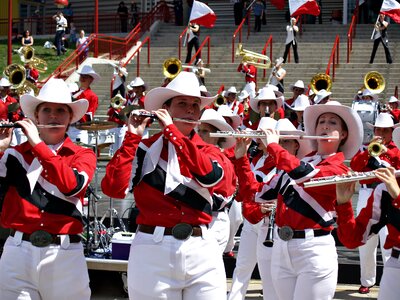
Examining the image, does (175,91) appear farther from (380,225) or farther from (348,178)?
(380,225)

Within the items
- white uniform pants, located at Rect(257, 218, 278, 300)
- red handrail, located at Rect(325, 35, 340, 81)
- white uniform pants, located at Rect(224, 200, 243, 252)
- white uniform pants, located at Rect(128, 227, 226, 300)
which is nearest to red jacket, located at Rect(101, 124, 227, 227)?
white uniform pants, located at Rect(128, 227, 226, 300)

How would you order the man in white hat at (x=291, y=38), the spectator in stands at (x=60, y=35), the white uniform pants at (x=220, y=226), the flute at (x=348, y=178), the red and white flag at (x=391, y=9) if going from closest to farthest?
the flute at (x=348, y=178) → the white uniform pants at (x=220, y=226) → the red and white flag at (x=391, y=9) → the man in white hat at (x=291, y=38) → the spectator in stands at (x=60, y=35)

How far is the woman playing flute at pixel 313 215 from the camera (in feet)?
20.8

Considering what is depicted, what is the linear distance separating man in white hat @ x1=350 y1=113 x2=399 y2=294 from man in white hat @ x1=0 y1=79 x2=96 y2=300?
14.2ft

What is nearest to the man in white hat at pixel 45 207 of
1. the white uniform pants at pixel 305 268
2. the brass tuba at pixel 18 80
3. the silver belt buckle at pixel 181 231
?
the silver belt buckle at pixel 181 231

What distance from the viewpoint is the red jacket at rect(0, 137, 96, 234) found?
5699mm

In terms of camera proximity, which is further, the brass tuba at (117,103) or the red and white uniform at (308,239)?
the brass tuba at (117,103)

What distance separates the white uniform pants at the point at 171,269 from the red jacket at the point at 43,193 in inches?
19.4

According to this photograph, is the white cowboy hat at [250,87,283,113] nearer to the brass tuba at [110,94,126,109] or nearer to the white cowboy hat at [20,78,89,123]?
the white cowboy hat at [20,78,89,123]

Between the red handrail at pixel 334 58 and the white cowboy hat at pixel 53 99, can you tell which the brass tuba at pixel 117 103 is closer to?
the red handrail at pixel 334 58

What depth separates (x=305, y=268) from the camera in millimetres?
6348

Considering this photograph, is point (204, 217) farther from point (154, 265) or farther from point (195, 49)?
point (195, 49)

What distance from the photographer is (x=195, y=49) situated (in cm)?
2608

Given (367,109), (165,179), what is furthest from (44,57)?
(165,179)
